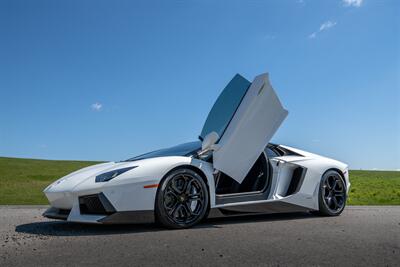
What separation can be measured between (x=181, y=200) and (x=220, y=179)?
36.6 inches

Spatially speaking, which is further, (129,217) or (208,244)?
(129,217)

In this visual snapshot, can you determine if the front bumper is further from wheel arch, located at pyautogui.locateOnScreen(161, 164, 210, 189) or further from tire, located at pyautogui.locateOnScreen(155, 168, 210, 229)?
wheel arch, located at pyautogui.locateOnScreen(161, 164, 210, 189)

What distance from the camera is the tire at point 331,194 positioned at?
7.05 m

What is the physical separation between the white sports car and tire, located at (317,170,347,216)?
0.02 m

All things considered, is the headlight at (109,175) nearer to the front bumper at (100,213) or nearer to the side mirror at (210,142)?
the front bumper at (100,213)

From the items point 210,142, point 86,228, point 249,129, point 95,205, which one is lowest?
point 86,228

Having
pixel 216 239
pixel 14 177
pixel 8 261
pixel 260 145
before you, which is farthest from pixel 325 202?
pixel 14 177

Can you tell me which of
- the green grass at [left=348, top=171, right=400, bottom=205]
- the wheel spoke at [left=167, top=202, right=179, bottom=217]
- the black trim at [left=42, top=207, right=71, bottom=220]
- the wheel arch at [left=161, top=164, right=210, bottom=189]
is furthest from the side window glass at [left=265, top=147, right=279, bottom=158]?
the green grass at [left=348, top=171, right=400, bottom=205]

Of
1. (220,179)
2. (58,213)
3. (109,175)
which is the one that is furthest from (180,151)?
(58,213)

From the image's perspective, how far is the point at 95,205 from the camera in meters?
5.02

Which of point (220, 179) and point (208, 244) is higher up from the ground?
point (220, 179)

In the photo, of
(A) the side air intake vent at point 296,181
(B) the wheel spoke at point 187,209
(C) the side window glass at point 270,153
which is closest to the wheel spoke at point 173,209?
(B) the wheel spoke at point 187,209

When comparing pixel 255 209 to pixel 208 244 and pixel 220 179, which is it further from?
pixel 208 244

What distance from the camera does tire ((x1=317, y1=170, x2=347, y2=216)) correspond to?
7.05 meters
